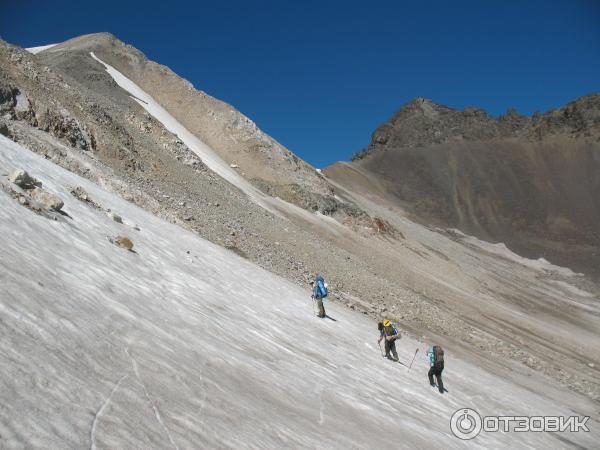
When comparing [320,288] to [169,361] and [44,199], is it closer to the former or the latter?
[44,199]

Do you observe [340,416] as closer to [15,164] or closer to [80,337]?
[80,337]

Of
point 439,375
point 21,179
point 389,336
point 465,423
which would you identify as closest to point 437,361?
point 439,375

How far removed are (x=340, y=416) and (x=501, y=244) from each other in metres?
95.9

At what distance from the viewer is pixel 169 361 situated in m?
5.91

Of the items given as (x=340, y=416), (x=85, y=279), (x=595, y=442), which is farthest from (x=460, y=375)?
(x=85, y=279)

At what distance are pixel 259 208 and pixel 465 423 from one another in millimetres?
23395

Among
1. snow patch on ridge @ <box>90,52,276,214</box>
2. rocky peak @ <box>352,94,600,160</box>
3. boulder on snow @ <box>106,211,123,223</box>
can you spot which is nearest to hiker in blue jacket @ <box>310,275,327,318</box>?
boulder on snow @ <box>106,211,123,223</box>

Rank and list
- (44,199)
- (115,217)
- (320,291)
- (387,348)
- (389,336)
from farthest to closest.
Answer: (320,291) < (387,348) < (389,336) < (115,217) < (44,199)

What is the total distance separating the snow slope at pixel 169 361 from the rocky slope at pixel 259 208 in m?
7.01

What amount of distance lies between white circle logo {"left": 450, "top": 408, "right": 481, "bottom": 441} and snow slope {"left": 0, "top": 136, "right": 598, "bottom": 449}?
275mm

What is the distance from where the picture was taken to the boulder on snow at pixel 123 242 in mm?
10844

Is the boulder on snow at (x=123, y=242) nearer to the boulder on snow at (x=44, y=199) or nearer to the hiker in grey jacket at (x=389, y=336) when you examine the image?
the boulder on snow at (x=44, y=199)

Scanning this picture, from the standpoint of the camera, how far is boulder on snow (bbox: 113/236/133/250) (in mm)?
10844

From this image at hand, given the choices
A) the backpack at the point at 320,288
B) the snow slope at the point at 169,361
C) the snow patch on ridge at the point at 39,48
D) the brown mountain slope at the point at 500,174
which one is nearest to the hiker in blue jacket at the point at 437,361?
the snow slope at the point at 169,361
